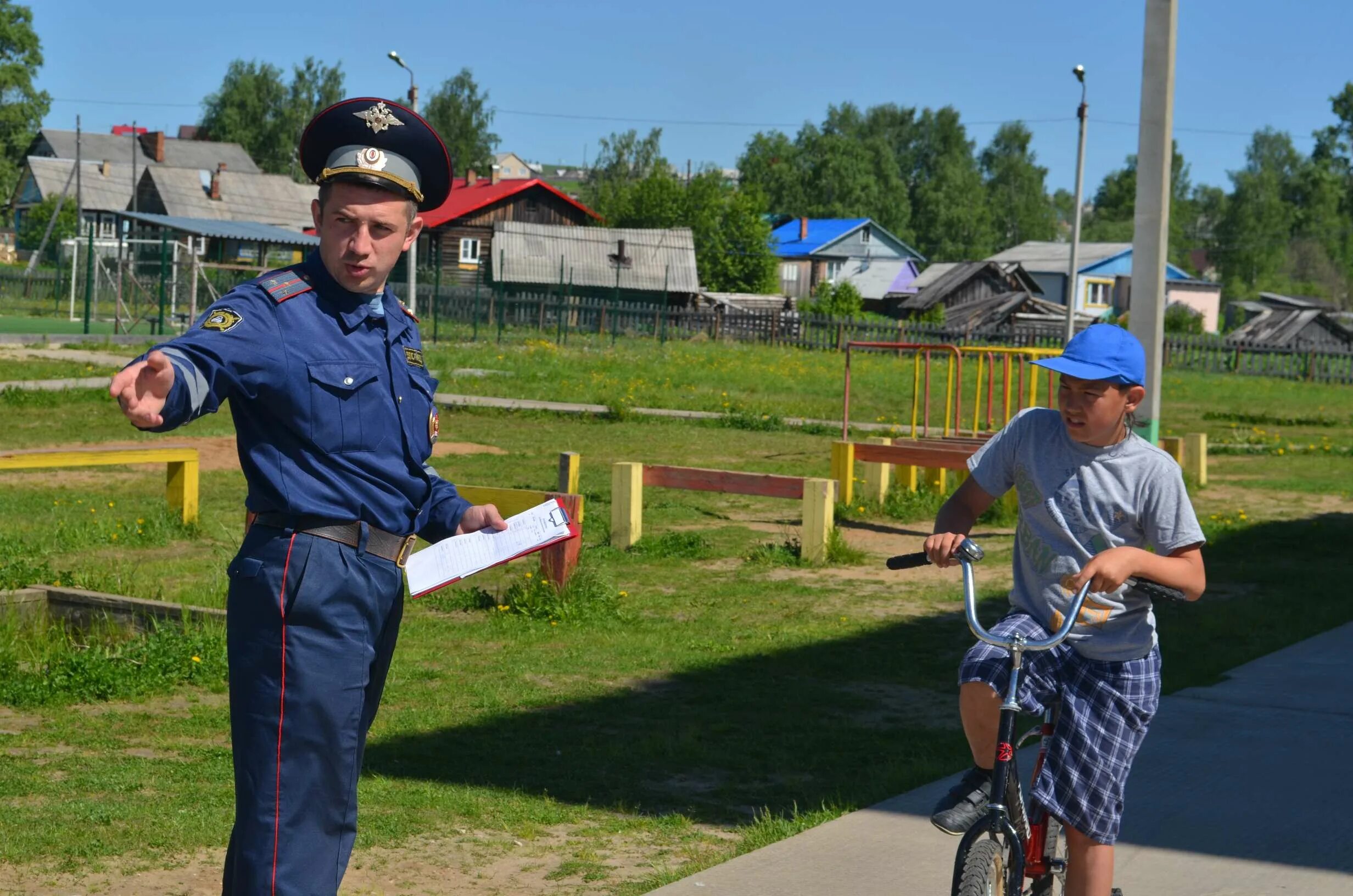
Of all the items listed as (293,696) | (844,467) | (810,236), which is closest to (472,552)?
(293,696)

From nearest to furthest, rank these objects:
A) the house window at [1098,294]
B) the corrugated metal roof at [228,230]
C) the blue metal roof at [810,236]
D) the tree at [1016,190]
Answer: the corrugated metal roof at [228,230] → the house window at [1098,294] → the blue metal roof at [810,236] → the tree at [1016,190]

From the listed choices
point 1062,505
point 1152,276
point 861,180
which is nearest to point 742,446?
point 1152,276

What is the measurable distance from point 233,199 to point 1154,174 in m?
71.2

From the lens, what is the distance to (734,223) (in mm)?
79500

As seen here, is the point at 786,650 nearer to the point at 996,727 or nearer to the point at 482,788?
the point at 482,788

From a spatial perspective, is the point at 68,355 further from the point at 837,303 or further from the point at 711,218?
the point at 711,218

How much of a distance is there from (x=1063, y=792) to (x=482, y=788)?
257cm

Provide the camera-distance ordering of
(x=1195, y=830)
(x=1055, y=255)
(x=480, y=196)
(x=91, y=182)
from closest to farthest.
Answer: (x=1195, y=830) < (x=480, y=196) < (x=91, y=182) < (x=1055, y=255)

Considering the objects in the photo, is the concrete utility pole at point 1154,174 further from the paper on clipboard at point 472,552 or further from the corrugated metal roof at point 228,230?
the corrugated metal roof at point 228,230

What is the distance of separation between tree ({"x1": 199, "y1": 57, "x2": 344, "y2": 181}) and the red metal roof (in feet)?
128

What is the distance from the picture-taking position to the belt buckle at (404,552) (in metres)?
3.24

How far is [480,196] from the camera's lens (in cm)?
7019

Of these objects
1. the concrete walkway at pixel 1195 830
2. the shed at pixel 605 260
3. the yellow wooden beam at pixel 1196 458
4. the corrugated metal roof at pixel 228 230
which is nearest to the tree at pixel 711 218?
the shed at pixel 605 260

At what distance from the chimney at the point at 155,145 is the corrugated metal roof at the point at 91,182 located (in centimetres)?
184
